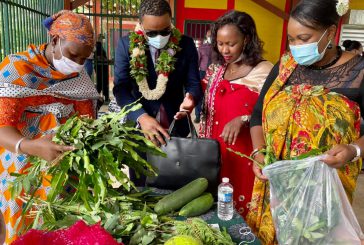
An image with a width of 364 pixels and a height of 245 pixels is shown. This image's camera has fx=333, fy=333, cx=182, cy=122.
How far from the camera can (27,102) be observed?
1.55 metres

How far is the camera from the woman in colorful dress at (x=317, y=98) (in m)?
1.46

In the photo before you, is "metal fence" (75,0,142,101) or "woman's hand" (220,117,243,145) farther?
"metal fence" (75,0,142,101)

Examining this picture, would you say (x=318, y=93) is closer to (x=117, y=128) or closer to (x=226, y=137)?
(x=226, y=137)

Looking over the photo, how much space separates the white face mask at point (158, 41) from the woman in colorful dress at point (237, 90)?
0.35 m

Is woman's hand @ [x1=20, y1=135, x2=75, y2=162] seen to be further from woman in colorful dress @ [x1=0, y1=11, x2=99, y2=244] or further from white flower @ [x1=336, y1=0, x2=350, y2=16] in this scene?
white flower @ [x1=336, y1=0, x2=350, y2=16]

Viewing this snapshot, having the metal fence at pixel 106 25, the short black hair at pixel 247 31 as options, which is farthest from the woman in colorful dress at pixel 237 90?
the metal fence at pixel 106 25

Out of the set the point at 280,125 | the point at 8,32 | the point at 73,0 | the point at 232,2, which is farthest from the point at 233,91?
the point at 232,2

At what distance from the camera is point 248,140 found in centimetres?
216

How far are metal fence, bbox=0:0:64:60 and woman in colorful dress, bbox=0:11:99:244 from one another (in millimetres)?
1685

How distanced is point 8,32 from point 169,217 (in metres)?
2.79

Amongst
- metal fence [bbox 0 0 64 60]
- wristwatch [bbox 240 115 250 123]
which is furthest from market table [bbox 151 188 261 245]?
metal fence [bbox 0 0 64 60]

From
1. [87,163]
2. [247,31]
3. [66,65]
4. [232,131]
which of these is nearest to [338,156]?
[232,131]

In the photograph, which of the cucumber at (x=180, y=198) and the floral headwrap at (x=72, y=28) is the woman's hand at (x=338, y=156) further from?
the floral headwrap at (x=72, y=28)

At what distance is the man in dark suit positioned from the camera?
1.99 meters
